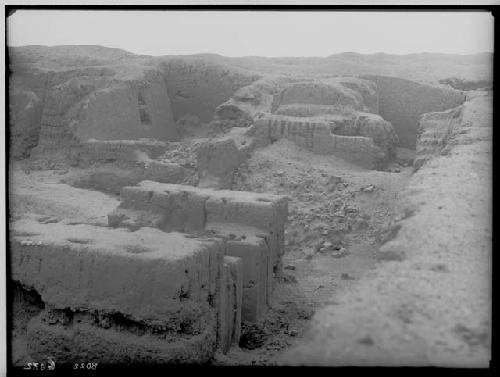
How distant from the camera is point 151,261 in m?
4.27

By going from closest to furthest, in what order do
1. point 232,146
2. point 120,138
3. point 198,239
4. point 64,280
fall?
1. point 64,280
2. point 198,239
3. point 232,146
4. point 120,138

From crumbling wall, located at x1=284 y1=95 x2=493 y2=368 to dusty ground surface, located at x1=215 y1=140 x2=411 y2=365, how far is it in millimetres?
1117

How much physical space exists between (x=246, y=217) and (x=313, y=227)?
5.20ft

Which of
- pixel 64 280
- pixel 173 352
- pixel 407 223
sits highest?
pixel 407 223

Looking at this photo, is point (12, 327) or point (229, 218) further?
point (229, 218)

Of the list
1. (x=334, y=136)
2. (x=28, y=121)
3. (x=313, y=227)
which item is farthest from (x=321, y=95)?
(x=28, y=121)

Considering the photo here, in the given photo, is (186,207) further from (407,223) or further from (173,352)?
(407,223)

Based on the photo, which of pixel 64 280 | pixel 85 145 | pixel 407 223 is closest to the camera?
pixel 407 223

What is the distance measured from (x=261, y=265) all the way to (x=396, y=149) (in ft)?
15.5

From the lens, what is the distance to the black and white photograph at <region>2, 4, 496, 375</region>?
3.65 metres

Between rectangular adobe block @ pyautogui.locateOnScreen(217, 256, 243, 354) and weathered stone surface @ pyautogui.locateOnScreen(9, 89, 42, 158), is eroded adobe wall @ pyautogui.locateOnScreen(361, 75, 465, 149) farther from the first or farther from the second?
weathered stone surface @ pyautogui.locateOnScreen(9, 89, 42, 158)

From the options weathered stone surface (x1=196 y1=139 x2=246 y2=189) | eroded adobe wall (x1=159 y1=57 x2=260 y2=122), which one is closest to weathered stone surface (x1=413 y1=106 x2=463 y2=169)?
weathered stone surface (x1=196 y1=139 x2=246 y2=189)

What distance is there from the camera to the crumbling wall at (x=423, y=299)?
10.7 feet

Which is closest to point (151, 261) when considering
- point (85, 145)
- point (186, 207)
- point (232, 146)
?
point (186, 207)
